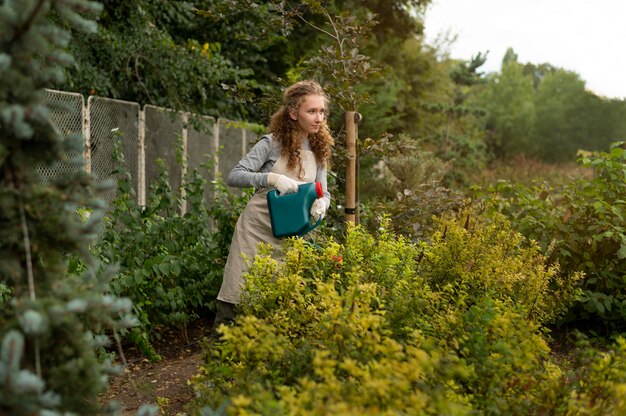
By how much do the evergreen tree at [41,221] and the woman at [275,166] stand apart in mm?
2234

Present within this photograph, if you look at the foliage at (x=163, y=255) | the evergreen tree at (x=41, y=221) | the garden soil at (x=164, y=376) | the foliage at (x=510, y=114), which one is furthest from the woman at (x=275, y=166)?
the foliage at (x=510, y=114)

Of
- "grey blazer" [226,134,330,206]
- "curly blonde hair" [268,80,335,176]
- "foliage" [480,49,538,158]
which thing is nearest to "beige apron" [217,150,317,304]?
"grey blazer" [226,134,330,206]

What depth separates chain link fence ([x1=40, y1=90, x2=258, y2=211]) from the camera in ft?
27.1

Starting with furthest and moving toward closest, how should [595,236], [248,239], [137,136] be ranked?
1. [137,136]
2. [595,236]
3. [248,239]

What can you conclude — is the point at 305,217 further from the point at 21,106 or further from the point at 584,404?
the point at 21,106

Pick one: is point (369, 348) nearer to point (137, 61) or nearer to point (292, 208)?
point (292, 208)

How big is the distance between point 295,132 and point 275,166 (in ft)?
0.78

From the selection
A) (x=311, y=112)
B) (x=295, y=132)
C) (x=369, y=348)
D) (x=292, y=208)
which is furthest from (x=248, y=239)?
(x=369, y=348)

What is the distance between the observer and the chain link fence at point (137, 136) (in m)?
8.27

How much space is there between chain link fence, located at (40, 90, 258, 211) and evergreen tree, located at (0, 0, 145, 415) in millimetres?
5235

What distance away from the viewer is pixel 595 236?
523 centimetres

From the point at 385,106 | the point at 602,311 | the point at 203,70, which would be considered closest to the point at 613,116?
the point at 385,106

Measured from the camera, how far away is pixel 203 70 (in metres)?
9.56

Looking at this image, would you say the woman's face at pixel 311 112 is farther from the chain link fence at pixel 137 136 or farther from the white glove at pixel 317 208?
the chain link fence at pixel 137 136
